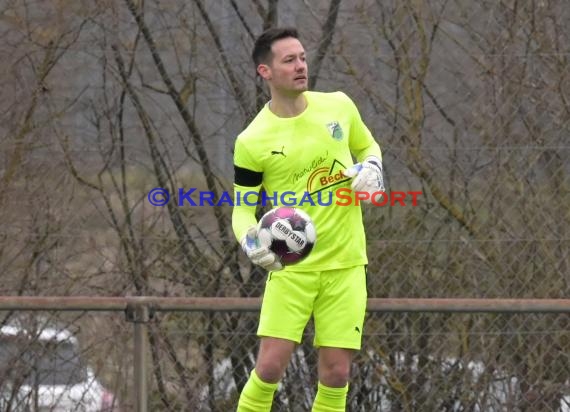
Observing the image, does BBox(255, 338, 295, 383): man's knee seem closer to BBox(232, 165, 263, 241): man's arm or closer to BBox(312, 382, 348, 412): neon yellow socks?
BBox(312, 382, 348, 412): neon yellow socks

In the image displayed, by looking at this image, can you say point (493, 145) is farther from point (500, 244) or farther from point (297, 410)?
point (297, 410)

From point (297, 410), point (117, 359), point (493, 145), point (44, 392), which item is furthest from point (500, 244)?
point (44, 392)

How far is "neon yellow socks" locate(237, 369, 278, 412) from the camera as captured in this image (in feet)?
18.1

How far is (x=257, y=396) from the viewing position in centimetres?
553

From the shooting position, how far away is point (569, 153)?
6414mm

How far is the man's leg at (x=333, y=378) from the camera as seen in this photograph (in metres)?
5.49

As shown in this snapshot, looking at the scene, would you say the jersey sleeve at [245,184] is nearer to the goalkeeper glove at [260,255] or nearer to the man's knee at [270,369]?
the goalkeeper glove at [260,255]

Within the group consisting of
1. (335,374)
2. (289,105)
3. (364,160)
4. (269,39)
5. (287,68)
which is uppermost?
(269,39)

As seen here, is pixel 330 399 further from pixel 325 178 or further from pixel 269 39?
pixel 269 39

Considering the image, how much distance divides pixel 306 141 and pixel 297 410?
5.25 ft

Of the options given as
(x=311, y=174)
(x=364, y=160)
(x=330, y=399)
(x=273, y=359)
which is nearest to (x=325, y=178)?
(x=311, y=174)

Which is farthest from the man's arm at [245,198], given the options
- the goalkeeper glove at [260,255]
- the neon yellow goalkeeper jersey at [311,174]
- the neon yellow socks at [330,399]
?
the neon yellow socks at [330,399]

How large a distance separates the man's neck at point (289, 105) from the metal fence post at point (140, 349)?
124 centimetres

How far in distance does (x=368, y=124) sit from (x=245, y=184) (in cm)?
103
